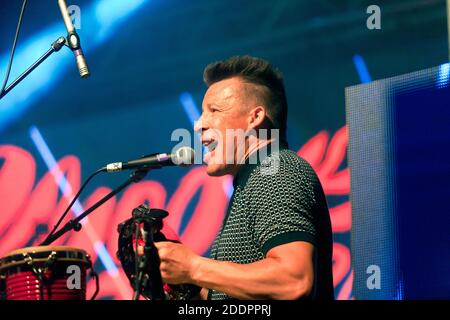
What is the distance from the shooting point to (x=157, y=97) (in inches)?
212

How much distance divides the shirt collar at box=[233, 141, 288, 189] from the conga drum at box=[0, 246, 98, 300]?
628 mm

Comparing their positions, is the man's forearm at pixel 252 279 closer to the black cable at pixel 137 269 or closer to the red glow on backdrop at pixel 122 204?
the black cable at pixel 137 269

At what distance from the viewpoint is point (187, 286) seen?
2.63 meters

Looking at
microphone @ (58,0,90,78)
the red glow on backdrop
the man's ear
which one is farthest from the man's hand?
the red glow on backdrop

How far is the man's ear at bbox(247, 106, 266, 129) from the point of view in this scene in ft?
9.59

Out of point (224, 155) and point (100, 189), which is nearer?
point (224, 155)

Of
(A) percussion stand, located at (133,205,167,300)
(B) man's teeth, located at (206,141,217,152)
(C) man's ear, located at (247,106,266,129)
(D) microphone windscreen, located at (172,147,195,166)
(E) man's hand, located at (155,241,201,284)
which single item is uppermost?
(C) man's ear, located at (247,106,266,129)

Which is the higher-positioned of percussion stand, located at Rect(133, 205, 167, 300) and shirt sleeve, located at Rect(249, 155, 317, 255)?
shirt sleeve, located at Rect(249, 155, 317, 255)

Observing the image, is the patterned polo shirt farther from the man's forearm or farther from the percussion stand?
the percussion stand

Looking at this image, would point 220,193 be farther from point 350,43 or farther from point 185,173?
point 350,43

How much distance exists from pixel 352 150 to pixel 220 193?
152 cm

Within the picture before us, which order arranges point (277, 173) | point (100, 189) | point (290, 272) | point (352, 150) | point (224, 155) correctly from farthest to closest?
1. point (100, 189)
2. point (352, 150)
3. point (224, 155)
4. point (277, 173)
5. point (290, 272)
